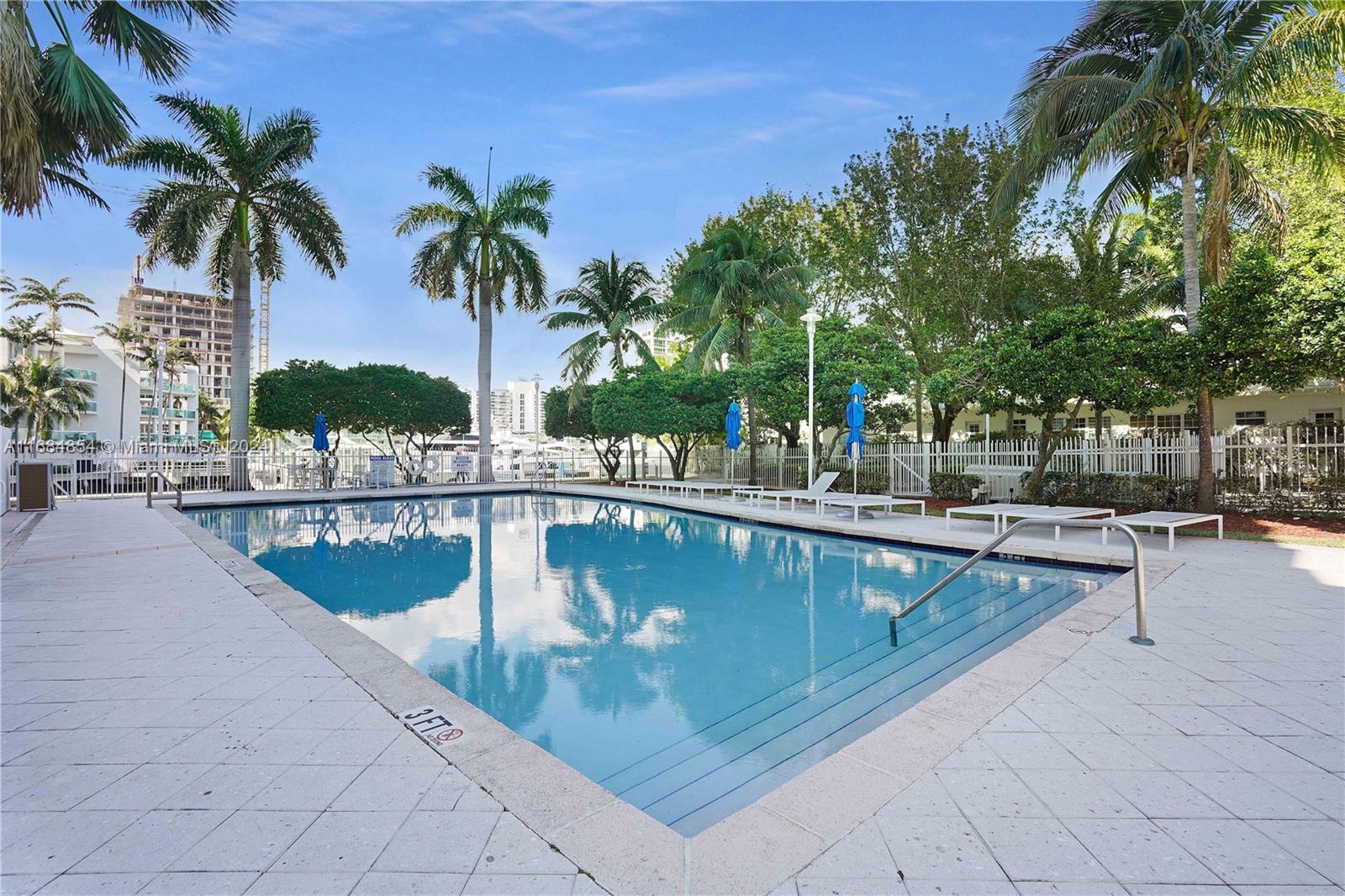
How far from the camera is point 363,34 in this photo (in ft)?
39.8

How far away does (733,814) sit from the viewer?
8.80ft

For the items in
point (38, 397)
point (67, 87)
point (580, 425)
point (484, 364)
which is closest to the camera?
point (67, 87)

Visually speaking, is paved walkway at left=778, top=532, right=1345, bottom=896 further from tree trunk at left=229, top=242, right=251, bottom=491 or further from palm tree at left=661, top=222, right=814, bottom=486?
tree trunk at left=229, top=242, right=251, bottom=491

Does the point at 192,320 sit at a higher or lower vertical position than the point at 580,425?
higher

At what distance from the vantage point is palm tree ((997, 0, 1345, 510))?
9727 mm

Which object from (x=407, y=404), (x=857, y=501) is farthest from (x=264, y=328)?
(x=857, y=501)

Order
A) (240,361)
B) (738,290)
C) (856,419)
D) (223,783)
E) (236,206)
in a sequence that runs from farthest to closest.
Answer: (738,290), (240,361), (236,206), (856,419), (223,783)

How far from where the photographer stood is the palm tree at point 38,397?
34.7 m

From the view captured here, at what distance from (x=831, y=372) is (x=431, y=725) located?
14.6 m

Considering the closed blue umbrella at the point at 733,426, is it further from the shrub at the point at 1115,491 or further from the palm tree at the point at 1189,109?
the palm tree at the point at 1189,109

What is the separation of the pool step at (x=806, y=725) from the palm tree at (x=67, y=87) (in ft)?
25.6

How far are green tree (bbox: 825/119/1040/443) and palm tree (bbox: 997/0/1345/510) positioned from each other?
4489 mm

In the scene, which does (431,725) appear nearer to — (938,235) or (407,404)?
(938,235)

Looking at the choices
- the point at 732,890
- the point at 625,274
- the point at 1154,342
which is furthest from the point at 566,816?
the point at 625,274
